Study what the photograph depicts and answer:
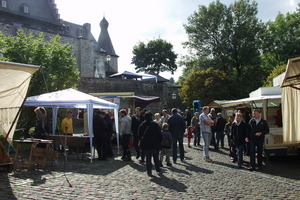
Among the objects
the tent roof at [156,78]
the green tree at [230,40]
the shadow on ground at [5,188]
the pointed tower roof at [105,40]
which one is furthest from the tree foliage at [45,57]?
the pointed tower roof at [105,40]

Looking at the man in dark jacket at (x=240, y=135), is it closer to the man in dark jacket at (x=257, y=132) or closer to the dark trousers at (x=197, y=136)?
the man in dark jacket at (x=257, y=132)

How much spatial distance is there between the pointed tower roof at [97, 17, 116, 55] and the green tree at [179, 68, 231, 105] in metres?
29.6

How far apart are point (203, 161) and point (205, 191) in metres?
3.68

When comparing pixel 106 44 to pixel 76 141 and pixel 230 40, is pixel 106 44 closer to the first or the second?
pixel 230 40

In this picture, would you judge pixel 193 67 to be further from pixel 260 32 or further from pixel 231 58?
pixel 260 32

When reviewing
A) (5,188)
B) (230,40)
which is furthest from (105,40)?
(5,188)

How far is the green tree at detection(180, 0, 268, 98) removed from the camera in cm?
→ 3872

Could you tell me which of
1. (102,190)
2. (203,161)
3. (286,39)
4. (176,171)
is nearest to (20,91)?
(102,190)

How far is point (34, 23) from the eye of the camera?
45312 millimetres

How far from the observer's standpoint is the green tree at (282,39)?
38.6m

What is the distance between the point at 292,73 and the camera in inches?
250

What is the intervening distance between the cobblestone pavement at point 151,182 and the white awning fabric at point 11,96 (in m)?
1.13

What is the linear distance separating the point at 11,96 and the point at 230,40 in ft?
116

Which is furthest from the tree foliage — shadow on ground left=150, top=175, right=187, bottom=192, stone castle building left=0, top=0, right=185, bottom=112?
shadow on ground left=150, top=175, right=187, bottom=192
